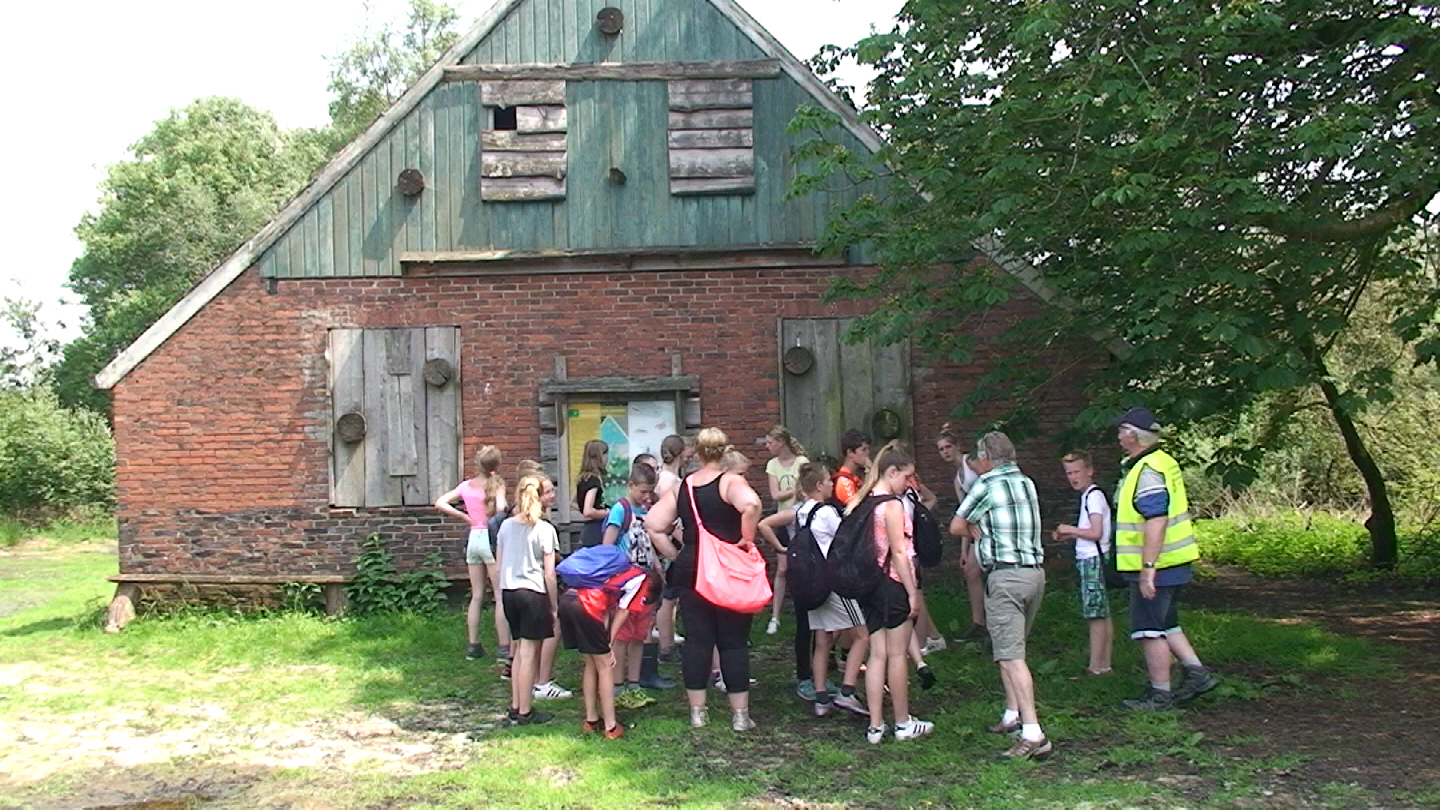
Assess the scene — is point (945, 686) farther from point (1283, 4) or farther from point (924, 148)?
point (1283, 4)

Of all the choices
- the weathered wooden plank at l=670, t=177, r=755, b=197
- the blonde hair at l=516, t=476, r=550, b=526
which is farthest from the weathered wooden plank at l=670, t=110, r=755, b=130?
the blonde hair at l=516, t=476, r=550, b=526

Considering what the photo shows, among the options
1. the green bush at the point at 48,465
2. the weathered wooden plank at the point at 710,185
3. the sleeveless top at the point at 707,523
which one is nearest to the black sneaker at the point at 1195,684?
the sleeveless top at the point at 707,523

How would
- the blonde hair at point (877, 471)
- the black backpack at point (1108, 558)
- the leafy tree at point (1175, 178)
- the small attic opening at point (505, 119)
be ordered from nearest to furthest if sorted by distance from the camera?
1. the blonde hair at point (877, 471)
2. the leafy tree at point (1175, 178)
3. the black backpack at point (1108, 558)
4. the small attic opening at point (505, 119)

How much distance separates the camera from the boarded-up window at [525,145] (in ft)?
42.3

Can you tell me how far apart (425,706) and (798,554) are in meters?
3.01

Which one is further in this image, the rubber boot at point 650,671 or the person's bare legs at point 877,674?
the rubber boot at point 650,671

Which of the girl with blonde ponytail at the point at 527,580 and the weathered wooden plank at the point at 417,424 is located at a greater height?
the weathered wooden plank at the point at 417,424

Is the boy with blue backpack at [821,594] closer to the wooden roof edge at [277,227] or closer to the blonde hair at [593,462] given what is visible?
the blonde hair at [593,462]

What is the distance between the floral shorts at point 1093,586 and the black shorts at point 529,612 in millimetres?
3604


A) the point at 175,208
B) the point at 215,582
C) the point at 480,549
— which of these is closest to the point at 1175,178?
the point at 480,549

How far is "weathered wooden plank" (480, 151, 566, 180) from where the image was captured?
12898mm

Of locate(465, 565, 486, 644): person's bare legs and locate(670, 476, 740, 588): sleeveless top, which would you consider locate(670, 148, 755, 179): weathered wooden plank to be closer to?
locate(465, 565, 486, 644): person's bare legs

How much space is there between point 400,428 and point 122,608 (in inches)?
125

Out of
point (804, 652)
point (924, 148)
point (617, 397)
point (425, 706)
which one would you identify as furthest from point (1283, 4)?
point (425, 706)
